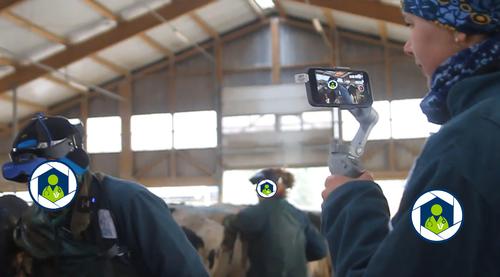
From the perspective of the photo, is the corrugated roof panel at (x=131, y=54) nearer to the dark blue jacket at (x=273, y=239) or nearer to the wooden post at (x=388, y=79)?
the wooden post at (x=388, y=79)

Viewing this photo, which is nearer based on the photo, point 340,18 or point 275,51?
point 340,18

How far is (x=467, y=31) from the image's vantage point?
3.44 feet

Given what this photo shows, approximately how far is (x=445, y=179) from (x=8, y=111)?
16.2m

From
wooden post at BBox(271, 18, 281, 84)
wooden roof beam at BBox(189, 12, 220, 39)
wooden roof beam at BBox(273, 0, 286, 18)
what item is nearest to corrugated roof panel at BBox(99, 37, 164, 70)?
wooden roof beam at BBox(189, 12, 220, 39)

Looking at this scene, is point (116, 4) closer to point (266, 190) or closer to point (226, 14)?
point (226, 14)

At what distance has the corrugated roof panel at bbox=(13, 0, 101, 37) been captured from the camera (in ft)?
40.7

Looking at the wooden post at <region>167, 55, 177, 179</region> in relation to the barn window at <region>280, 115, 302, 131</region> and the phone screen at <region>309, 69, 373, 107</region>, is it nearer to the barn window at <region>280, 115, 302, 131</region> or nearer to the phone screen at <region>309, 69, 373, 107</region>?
the barn window at <region>280, 115, 302, 131</region>

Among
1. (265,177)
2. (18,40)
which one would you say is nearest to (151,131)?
(18,40)

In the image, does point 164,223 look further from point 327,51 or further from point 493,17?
point 327,51

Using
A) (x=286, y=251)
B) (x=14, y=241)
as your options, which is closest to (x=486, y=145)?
(x=14, y=241)

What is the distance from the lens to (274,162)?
1625 cm

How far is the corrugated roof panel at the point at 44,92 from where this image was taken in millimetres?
15539

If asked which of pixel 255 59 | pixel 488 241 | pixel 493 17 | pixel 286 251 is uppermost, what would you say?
pixel 255 59

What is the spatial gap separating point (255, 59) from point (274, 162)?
2.45 metres
